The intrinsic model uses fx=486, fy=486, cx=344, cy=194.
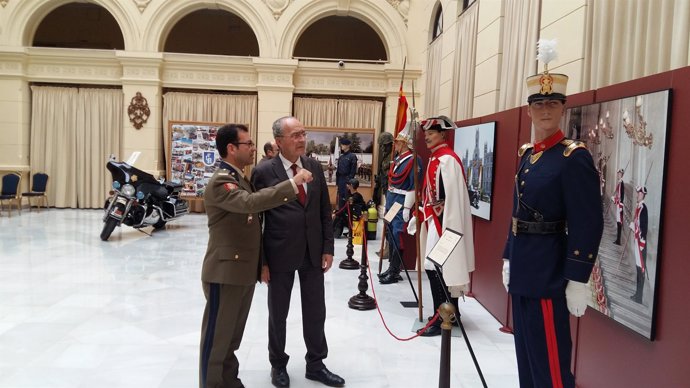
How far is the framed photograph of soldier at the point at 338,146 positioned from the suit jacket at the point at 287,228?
337 inches

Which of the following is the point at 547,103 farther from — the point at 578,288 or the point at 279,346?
the point at 279,346

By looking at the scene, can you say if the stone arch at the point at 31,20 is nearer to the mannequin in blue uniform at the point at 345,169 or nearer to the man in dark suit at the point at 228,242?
the mannequin in blue uniform at the point at 345,169

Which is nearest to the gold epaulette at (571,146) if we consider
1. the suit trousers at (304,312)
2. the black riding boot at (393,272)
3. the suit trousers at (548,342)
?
the suit trousers at (548,342)

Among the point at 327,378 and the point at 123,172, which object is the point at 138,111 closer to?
the point at 123,172

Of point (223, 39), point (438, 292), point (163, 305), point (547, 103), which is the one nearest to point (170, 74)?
point (223, 39)

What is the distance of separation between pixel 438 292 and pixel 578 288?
7.01 feet

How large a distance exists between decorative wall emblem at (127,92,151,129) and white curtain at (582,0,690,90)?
1084 cm

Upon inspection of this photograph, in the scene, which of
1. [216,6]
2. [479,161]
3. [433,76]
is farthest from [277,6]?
[479,161]

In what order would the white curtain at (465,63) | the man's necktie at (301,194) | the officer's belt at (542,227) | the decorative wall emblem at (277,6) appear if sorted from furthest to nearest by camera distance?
the decorative wall emblem at (277,6) < the white curtain at (465,63) < the man's necktie at (301,194) < the officer's belt at (542,227)

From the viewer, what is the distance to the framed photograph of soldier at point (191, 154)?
11.8 metres

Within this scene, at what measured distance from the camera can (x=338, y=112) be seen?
12.9m

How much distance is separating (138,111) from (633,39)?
37.4 ft

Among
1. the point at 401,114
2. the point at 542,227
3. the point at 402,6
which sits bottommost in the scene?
the point at 542,227

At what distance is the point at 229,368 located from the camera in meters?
3.00
